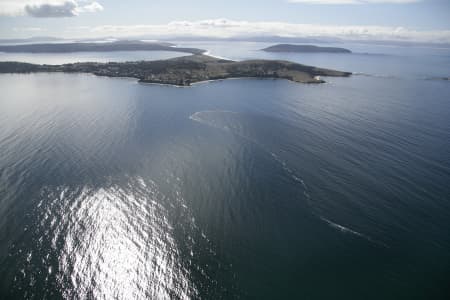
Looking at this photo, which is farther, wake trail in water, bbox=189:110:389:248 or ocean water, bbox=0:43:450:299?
wake trail in water, bbox=189:110:389:248

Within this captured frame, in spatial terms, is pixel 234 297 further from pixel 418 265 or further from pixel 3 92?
pixel 3 92

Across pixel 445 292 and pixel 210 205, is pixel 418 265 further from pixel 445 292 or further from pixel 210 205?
pixel 210 205

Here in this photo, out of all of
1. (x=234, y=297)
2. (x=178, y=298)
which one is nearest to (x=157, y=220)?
(x=178, y=298)

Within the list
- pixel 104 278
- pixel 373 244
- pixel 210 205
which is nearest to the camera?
pixel 104 278

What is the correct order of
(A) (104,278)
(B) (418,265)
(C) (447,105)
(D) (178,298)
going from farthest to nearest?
(C) (447,105) → (B) (418,265) → (A) (104,278) → (D) (178,298)

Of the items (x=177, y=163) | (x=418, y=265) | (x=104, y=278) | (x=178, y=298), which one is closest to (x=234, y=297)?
(x=178, y=298)

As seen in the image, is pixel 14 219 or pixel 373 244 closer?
pixel 373 244

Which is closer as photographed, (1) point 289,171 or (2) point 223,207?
(2) point 223,207

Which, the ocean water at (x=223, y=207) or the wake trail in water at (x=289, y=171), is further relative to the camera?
the wake trail in water at (x=289, y=171)
